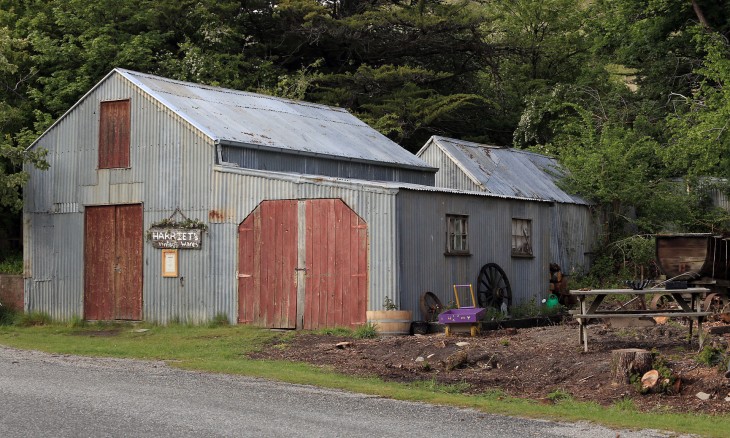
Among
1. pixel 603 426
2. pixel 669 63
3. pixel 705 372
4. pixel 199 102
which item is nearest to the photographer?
pixel 603 426

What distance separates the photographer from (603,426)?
460 inches

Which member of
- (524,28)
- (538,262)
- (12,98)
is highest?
(524,28)

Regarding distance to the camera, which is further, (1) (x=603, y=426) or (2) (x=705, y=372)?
(2) (x=705, y=372)

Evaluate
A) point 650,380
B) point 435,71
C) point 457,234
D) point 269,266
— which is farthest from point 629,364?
point 435,71

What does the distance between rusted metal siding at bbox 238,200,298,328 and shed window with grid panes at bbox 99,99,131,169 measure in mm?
4099

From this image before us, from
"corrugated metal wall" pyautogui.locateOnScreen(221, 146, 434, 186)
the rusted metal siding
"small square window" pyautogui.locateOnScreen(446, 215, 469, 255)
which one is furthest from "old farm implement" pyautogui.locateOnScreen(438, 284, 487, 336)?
"corrugated metal wall" pyautogui.locateOnScreen(221, 146, 434, 186)

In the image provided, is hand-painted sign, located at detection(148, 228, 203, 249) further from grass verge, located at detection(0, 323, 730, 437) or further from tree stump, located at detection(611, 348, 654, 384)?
tree stump, located at detection(611, 348, 654, 384)

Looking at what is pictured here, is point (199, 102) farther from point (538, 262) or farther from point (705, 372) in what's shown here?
point (705, 372)

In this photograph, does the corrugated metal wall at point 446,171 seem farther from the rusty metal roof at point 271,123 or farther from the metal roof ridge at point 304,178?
the metal roof ridge at point 304,178

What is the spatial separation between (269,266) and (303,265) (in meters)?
0.92

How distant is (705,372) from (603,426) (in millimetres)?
3082

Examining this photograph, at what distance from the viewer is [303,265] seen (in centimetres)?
2227

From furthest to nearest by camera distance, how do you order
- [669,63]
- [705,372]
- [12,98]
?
[669,63]
[12,98]
[705,372]

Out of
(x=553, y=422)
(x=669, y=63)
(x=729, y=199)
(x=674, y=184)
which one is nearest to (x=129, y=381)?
(x=553, y=422)
